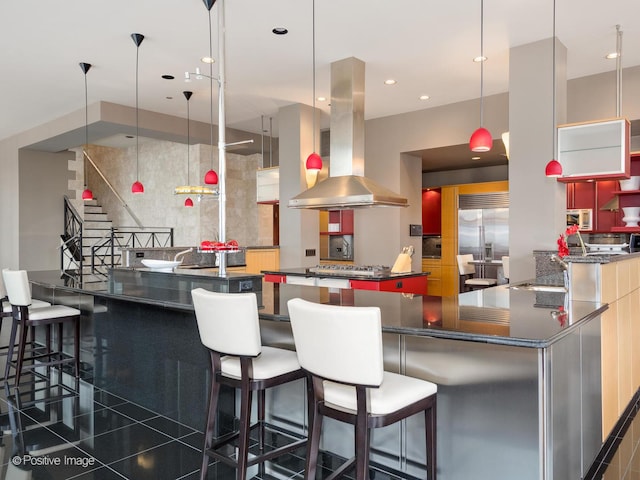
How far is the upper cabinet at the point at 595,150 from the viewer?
452cm

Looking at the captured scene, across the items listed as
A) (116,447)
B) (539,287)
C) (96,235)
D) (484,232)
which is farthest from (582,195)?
(96,235)

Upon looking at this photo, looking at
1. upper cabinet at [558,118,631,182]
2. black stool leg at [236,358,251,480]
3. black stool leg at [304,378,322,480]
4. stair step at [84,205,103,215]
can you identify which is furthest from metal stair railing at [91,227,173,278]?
black stool leg at [304,378,322,480]

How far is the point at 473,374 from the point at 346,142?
357cm

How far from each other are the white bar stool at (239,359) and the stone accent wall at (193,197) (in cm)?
658

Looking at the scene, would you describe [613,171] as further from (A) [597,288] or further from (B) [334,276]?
(B) [334,276]

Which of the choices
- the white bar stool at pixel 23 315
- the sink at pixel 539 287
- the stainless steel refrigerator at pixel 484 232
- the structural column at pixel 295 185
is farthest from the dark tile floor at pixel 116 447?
the stainless steel refrigerator at pixel 484 232

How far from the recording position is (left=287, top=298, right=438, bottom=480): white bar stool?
5.76ft

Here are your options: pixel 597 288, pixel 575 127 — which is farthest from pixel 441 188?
pixel 597 288

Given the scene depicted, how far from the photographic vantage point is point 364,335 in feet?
5.75

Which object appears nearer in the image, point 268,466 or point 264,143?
point 268,466

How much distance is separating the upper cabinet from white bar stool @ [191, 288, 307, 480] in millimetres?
3731

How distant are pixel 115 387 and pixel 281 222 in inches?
156

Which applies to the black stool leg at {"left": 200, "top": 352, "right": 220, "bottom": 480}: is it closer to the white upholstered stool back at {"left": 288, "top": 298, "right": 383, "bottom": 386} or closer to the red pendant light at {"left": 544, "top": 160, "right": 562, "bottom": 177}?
the white upholstered stool back at {"left": 288, "top": 298, "right": 383, "bottom": 386}

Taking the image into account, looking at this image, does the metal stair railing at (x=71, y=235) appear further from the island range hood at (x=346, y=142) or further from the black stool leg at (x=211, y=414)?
the black stool leg at (x=211, y=414)
